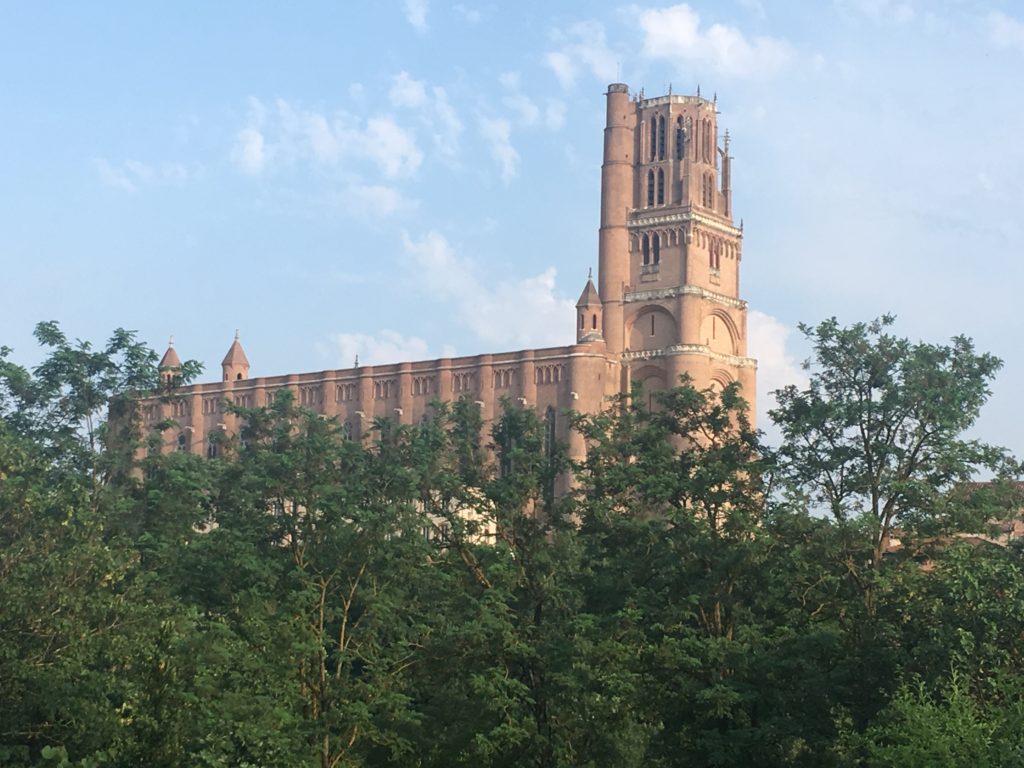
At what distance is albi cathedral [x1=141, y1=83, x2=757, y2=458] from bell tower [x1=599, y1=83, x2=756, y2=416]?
0.06 metres

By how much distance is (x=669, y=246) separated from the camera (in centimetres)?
10144

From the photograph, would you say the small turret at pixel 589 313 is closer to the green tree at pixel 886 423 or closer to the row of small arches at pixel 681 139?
the row of small arches at pixel 681 139

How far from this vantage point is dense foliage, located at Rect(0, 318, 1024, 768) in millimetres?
30703

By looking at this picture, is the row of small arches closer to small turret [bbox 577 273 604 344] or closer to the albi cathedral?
the albi cathedral

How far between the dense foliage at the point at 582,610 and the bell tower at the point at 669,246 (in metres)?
49.7

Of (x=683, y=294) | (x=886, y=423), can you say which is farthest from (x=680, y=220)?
(x=886, y=423)

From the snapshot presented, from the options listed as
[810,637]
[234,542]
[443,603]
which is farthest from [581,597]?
[234,542]

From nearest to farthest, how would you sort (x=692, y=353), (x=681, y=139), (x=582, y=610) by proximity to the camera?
(x=582, y=610) → (x=692, y=353) → (x=681, y=139)

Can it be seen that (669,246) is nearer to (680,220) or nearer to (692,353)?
(680,220)

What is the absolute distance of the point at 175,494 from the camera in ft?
168

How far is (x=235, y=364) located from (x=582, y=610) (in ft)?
251

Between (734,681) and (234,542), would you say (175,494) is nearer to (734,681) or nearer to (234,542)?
(234,542)

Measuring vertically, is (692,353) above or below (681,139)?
below

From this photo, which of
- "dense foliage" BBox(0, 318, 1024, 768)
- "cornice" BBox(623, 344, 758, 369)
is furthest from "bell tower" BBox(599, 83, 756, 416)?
"dense foliage" BBox(0, 318, 1024, 768)
